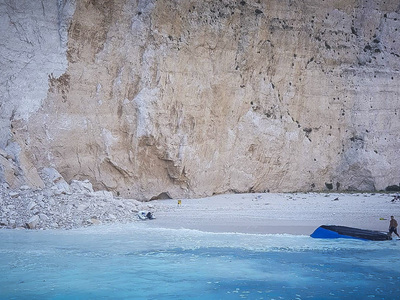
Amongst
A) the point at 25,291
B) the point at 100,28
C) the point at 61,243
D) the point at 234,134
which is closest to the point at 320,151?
the point at 234,134

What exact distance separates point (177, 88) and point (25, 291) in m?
12.0

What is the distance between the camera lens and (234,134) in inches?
780

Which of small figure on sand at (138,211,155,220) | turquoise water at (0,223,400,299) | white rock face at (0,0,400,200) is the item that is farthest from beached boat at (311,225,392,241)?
white rock face at (0,0,400,200)

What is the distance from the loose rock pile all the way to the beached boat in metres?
5.14

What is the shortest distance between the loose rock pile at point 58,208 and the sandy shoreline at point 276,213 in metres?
1.08

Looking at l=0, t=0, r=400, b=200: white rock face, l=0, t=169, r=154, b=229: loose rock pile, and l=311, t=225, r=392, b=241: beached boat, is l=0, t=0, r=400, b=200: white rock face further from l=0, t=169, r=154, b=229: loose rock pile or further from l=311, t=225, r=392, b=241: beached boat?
l=311, t=225, r=392, b=241: beached boat

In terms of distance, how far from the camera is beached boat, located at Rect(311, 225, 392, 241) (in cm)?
1062

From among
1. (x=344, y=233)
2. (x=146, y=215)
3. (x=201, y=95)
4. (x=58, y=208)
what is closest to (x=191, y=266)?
(x=344, y=233)

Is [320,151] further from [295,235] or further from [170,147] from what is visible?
[295,235]

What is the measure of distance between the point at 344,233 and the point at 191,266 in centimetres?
389

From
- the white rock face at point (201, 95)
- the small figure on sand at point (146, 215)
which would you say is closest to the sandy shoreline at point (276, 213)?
the small figure on sand at point (146, 215)

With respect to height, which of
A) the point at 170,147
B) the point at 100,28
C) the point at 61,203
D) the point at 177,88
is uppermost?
the point at 100,28

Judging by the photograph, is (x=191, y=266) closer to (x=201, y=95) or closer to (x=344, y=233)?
(x=344, y=233)

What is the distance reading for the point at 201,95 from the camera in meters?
19.0
